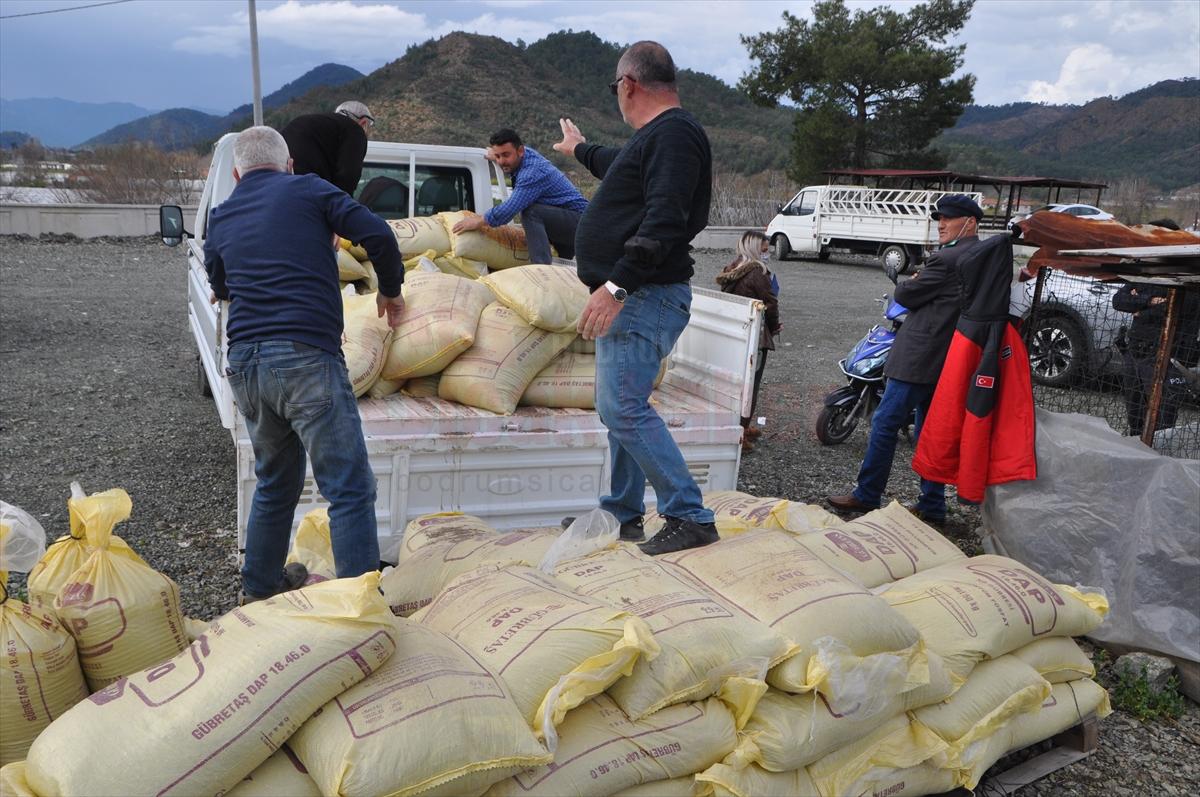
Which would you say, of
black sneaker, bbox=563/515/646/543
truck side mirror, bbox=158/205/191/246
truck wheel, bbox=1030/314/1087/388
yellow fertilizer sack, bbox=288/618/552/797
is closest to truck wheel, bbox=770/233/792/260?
truck wheel, bbox=1030/314/1087/388

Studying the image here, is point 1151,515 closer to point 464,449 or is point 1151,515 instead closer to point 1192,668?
point 1192,668

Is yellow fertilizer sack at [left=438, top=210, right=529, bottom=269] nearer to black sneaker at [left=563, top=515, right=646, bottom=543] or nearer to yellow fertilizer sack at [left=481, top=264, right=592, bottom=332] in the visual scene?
yellow fertilizer sack at [left=481, top=264, right=592, bottom=332]

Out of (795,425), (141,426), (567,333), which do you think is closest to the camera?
(567,333)

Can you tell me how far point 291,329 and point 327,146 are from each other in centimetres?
200

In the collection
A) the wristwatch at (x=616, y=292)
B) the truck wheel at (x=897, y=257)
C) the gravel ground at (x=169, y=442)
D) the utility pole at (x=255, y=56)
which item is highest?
the utility pole at (x=255, y=56)

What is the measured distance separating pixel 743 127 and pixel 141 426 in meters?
65.4

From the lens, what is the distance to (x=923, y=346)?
4586 millimetres

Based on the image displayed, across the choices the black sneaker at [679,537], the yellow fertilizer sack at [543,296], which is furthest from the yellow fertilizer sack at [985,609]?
the yellow fertilizer sack at [543,296]

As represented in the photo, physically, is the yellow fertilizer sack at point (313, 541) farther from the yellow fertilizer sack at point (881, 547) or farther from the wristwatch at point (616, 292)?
the yellow fertilizer sack at point (881, 547)

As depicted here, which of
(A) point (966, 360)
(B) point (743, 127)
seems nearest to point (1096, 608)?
(A) point (966, 360)

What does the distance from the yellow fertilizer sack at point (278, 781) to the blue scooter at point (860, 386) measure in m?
4.72

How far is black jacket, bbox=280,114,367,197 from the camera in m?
4.39

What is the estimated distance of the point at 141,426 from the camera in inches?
227

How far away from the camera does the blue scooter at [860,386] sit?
5906 millimetres
